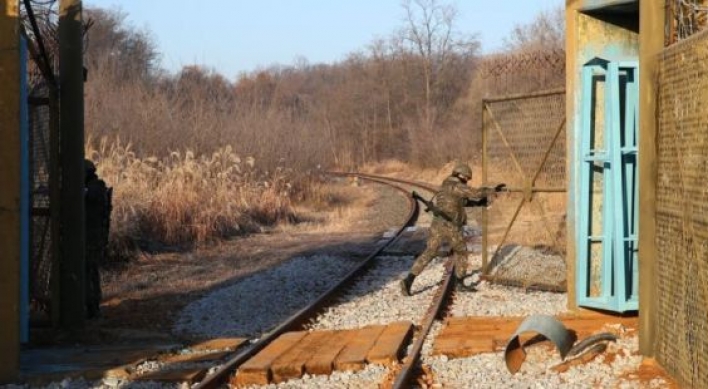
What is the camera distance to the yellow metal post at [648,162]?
8109 mm

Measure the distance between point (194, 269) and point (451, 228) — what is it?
211 inches

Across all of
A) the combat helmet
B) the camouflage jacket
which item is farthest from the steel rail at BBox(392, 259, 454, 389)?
the combat helmet

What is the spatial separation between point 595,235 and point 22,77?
20.3 feet

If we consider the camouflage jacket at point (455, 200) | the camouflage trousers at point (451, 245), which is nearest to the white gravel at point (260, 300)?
the camouflage trousers at point (451, 245)

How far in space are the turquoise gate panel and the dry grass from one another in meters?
9.57

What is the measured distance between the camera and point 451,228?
43.7 feet

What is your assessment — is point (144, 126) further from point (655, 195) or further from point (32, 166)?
point (655, 195)

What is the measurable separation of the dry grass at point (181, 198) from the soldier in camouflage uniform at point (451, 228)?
6851mm

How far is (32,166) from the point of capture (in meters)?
11.5

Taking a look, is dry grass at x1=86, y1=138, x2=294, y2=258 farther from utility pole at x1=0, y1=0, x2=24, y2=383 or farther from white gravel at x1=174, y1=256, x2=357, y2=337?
utility pole at x1=0, y1=0, x2=24, y2=383

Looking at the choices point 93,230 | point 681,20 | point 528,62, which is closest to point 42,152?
point 93,230

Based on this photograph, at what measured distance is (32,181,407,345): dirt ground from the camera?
1127cm

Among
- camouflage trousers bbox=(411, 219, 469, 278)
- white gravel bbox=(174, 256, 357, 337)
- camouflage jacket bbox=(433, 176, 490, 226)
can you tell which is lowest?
white gravel bbox=(174, 256, 357, 337)

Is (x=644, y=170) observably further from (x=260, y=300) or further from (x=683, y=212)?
(x=260, y=300)
